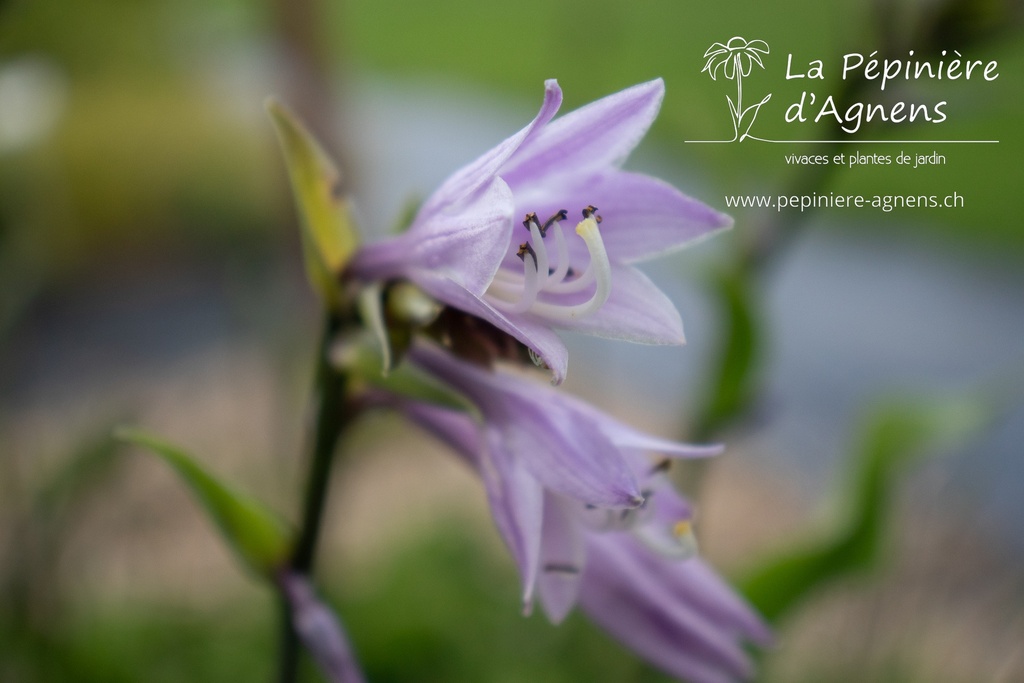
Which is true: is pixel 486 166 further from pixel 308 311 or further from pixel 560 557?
pixel 308 311

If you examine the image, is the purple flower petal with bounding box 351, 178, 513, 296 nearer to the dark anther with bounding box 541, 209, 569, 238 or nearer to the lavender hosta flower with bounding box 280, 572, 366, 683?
the dark anther with bounding box 541, 209, 569, 238

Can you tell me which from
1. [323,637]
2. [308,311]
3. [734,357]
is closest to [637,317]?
[323,637]

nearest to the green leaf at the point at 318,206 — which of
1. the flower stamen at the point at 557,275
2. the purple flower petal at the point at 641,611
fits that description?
the flower stamen at the point at 557,275

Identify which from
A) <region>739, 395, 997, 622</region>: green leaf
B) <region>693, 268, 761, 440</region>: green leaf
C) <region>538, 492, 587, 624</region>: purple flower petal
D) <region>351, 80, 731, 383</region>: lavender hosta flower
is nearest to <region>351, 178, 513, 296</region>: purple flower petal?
<region>351, 80, 731, 383</region>: lavender hosta flower

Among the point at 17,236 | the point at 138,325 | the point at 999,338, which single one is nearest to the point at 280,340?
the point at 17,236

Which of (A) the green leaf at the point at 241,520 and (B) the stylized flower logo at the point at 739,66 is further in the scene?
(B) the stylized flower logo at the point at 739,66

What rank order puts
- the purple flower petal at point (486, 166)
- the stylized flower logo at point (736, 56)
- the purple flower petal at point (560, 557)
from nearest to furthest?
the purple flower petal at point (486, 166)
the purple flower petal at point (560, 557)
the stylized flower logo at point (736, 56)

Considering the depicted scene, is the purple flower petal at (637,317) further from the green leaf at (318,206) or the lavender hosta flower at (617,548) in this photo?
the green leaf at (318,206)

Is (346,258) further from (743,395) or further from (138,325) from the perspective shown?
(138,325)
